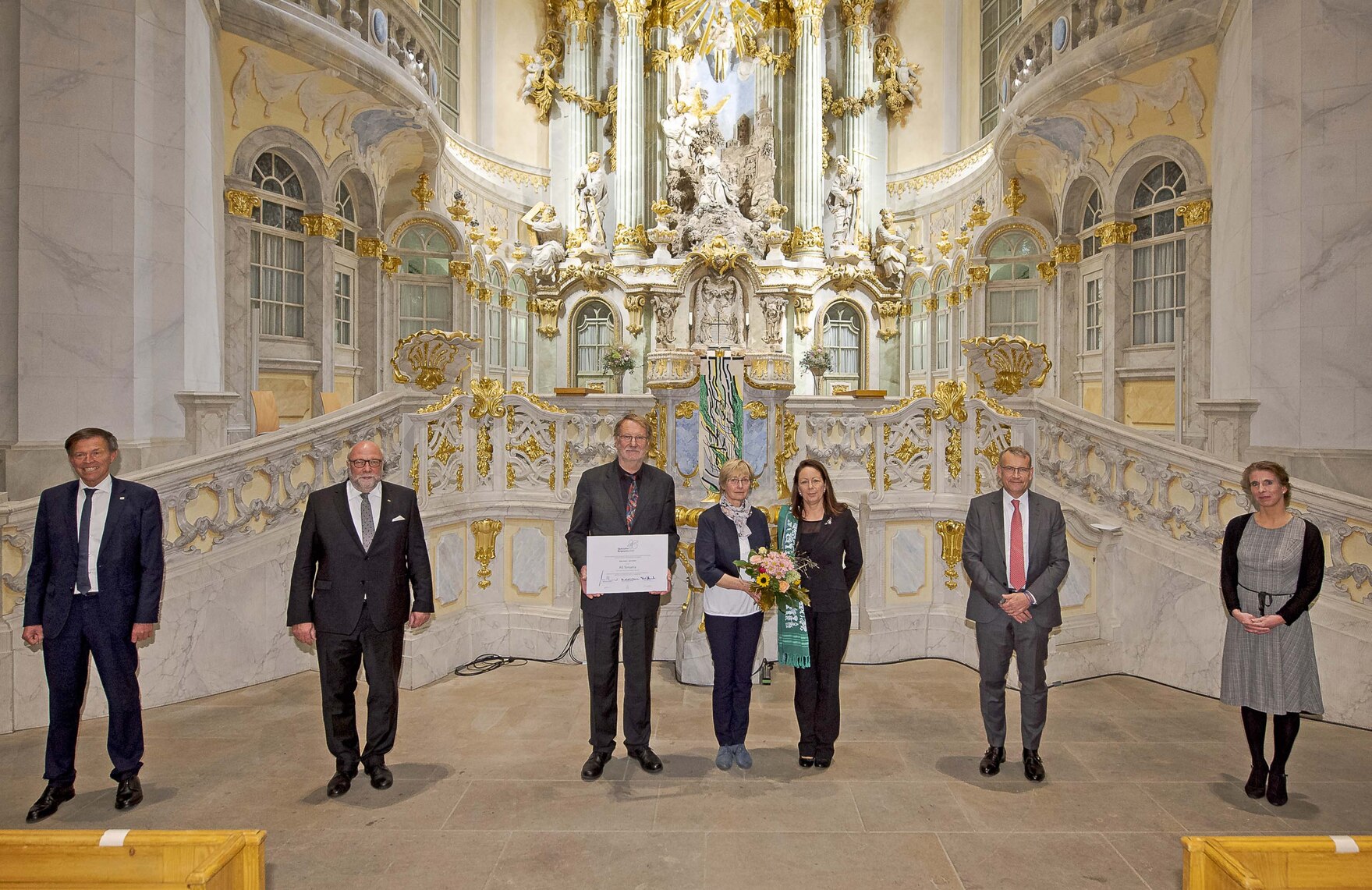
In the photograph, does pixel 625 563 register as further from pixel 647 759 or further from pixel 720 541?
pixel 647 759

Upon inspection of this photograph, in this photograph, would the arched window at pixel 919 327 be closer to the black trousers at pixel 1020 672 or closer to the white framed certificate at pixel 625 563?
the black trousers at pixel 1020 672

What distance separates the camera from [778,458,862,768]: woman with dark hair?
182 inches

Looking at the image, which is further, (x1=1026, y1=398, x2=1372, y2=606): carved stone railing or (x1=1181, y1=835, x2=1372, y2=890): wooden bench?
(x1=1026, y1=398, x2=1372, y2=606): carved stone railing

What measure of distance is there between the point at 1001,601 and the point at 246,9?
10.3 m

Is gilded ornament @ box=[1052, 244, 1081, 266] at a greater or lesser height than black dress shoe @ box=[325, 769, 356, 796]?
greater

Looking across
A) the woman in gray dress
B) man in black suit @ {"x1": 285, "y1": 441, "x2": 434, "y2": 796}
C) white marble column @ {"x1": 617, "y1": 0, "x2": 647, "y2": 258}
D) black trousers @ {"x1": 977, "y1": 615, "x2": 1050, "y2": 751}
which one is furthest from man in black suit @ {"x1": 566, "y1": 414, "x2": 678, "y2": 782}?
white marble column @ {"x1": 617, "y1": 0, "x2": 647, "y2": 258}

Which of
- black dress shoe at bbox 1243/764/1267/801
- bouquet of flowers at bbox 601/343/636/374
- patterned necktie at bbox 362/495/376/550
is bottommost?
black dress shoe at bbox 1243/764/1267/801

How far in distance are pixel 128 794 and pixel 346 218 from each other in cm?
1131

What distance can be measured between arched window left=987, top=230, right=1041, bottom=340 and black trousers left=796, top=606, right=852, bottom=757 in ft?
40.4

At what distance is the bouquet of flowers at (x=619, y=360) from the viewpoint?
62.9 ft

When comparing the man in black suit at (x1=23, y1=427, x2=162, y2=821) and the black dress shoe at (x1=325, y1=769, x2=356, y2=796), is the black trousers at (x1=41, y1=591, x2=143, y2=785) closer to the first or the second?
the man in black suit at (x1=23, y1=427, x2=162, y2=821)

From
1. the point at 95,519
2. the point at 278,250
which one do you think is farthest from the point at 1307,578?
the point at 278,250

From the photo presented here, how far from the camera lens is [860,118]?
20.6 metres

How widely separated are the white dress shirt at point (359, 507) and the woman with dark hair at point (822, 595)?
219cm
